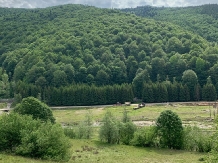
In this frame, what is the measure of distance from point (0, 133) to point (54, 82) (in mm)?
124608

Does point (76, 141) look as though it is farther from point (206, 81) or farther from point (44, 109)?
point (206, 81)

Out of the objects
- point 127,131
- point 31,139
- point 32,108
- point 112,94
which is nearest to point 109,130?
point 127,131

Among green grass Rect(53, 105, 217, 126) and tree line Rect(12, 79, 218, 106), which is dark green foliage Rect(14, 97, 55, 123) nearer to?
green grass Rect(53, 105, 217, 126)

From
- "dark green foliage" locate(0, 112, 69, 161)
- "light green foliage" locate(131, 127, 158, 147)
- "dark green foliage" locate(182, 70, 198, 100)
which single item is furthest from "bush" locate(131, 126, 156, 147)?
"dark green foliage" locate(182, 70, 198, 100)

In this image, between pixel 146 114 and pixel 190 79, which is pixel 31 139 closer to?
pixel 146 114

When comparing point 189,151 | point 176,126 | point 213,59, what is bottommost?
point 189,151

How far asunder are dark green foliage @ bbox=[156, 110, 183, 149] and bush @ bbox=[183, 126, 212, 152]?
125 cm

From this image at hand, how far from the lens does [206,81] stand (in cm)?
16525

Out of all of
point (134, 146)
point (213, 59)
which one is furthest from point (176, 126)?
point (213, 59)

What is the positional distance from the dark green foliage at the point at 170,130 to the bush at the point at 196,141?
4.11 feet

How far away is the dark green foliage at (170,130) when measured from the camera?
6375 centimetres

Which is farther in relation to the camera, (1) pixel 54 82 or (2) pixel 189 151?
(1) pixel 54 82

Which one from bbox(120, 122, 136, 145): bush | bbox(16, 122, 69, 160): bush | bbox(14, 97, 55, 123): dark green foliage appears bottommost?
bbox(120, 122, 136, 145): bush

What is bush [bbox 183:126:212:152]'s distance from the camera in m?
61.6
